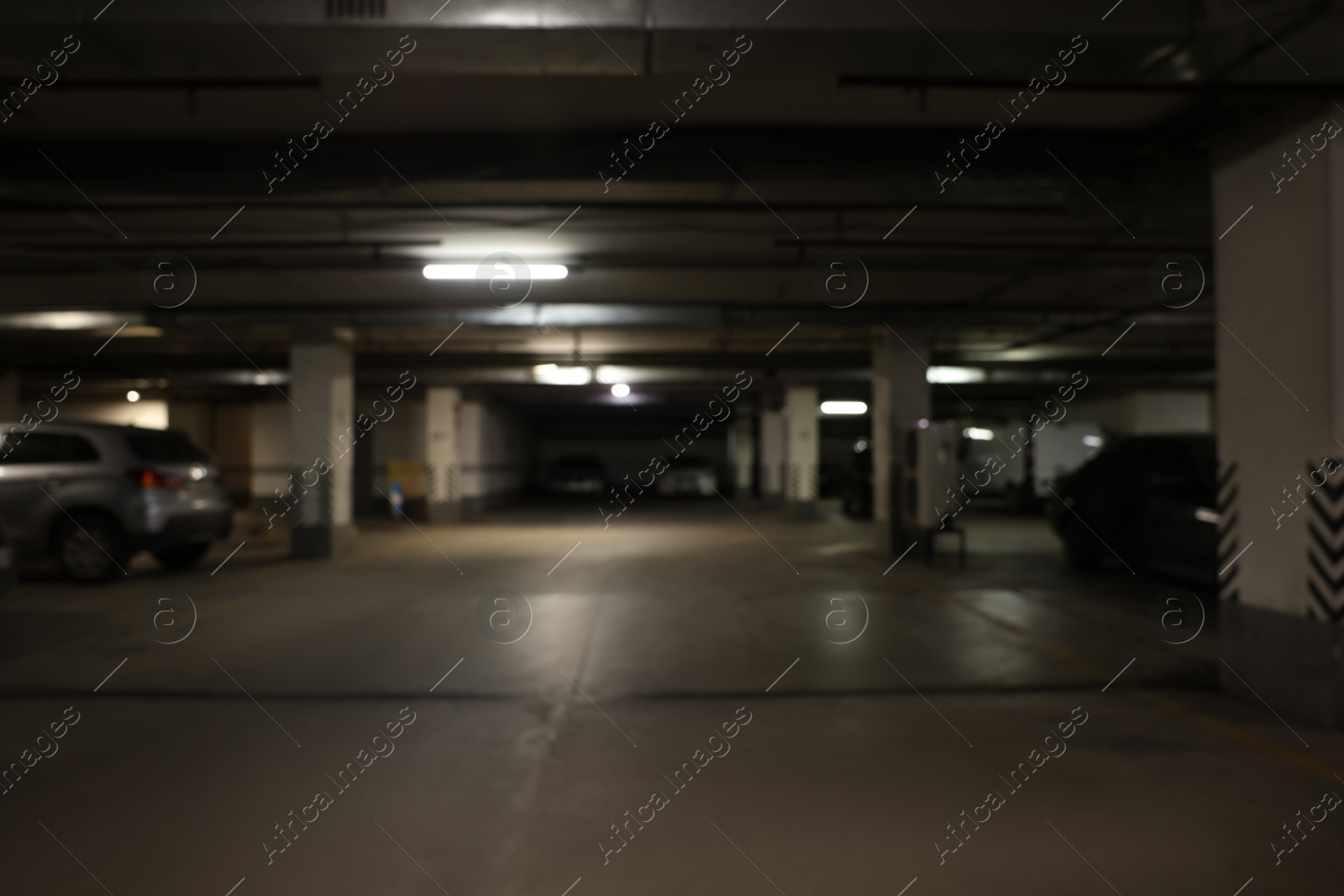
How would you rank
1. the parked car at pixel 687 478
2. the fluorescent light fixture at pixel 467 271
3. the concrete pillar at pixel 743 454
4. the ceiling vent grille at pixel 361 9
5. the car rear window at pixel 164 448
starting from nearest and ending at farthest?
the ceiling vent grille at pixel 361 9
the fluorescent light fixture at pixel 467 271
the car rear window at pixel 164 448
the parked car at pixel 687 478
the concrete pillar at pixel 743 454

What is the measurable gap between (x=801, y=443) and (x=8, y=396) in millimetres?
17069

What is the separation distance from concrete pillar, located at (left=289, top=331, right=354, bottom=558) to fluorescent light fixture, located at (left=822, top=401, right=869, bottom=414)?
54.0 ft

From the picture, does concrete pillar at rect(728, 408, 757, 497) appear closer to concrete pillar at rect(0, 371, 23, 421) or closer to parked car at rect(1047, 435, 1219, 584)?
parked car at rect(1047, 435, 1219, 584)

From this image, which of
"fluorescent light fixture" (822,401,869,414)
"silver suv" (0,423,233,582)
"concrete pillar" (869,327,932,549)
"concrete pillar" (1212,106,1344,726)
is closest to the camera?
"concrete pillar" (1212,106,1344,726)

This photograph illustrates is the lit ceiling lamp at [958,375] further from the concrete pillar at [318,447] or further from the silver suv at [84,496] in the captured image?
the silver suv at [84,496]

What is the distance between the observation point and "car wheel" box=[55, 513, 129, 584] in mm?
9031

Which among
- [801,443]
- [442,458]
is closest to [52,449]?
[442,458]

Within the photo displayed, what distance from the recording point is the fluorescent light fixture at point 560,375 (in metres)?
18.3

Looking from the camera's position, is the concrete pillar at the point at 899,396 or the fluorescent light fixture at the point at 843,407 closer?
the concrete pillar at the point at 899,396

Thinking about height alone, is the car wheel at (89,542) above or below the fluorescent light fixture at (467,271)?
below

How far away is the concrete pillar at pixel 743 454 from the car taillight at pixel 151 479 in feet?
75.0

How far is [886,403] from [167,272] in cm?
1025

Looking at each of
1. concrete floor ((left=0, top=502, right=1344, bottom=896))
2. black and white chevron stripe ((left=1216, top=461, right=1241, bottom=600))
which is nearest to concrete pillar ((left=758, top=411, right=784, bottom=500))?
concrete floor ((left=0, top=502, right=1344, bottom=896))

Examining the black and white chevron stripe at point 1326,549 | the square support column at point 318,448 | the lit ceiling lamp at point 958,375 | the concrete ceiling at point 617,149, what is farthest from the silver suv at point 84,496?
the lit ceiling lamp at point 958,375
